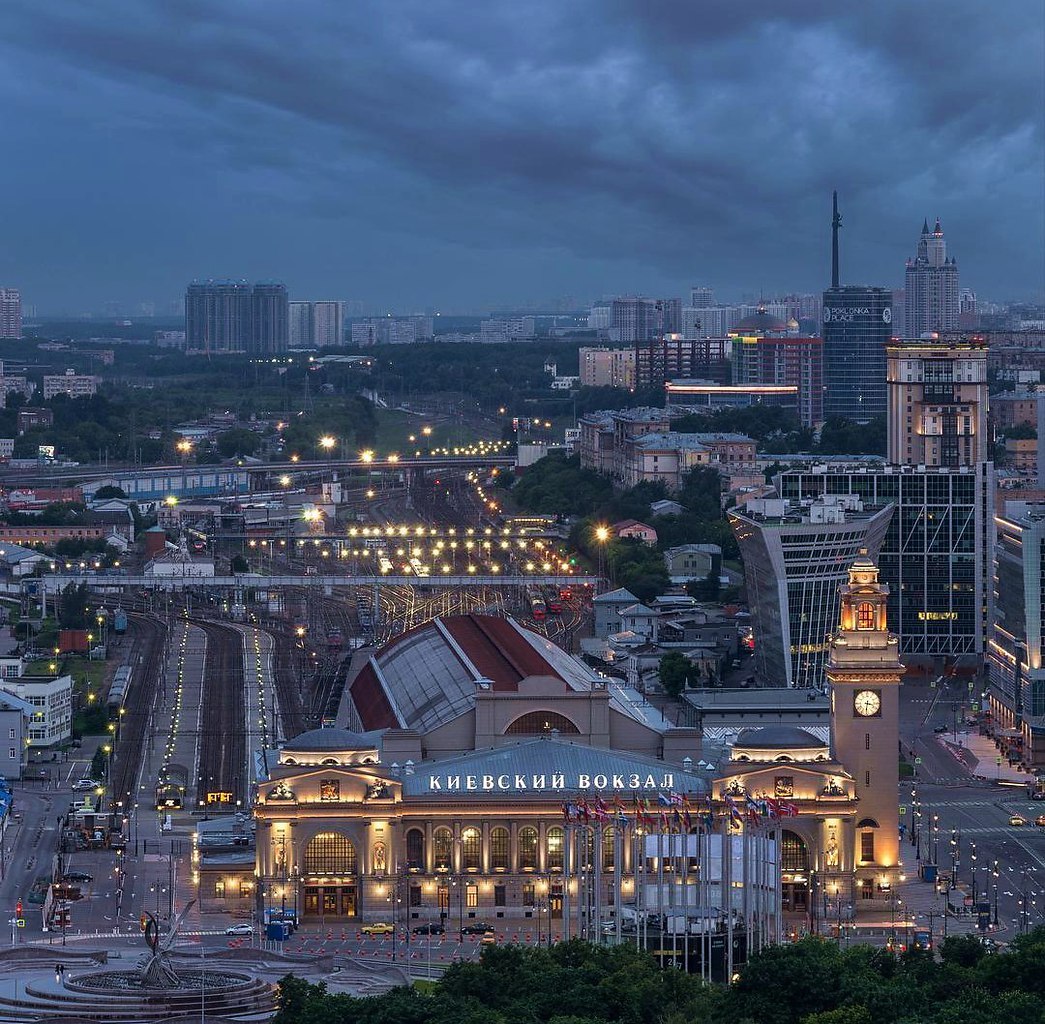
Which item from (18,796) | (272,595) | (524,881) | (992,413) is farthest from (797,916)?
(992,413)

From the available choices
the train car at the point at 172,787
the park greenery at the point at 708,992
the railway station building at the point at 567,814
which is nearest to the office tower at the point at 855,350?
the train car at the point at 172,787

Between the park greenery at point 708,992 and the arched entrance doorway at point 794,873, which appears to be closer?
the park greenery at point 708,992

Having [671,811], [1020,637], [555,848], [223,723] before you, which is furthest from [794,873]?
[1020,637]

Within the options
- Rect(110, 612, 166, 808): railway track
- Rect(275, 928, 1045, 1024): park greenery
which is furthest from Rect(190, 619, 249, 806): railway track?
Rect(275, 928, 1045, 1024): park greenery

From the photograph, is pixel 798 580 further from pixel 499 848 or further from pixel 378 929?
pixel 378 929

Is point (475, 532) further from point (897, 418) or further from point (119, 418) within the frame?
point (119, 418)

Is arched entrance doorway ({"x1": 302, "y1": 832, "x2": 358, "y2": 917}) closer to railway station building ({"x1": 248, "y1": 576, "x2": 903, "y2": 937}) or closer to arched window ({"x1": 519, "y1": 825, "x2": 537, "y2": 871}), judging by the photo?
railway station building ({"x1": 248, "y1": 576, "x2": 903, "y2": 937})

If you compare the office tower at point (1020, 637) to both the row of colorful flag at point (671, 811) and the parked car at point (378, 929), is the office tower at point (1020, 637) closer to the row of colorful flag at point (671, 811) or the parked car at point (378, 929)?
the row of colorful flag at point (671, 811)
